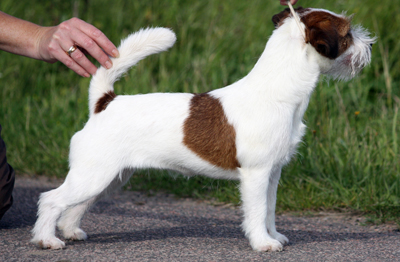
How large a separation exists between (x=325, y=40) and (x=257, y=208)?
114cm

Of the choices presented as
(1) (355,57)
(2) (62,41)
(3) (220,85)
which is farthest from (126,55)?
(3) (220,85)

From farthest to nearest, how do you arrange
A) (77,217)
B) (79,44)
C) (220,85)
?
(220,85), (77,217), (79,44)

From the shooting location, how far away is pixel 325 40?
2.83m

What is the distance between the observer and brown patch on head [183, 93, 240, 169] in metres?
3.02

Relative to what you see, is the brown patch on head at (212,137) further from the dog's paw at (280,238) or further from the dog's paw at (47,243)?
the dog's paw at (47,243)

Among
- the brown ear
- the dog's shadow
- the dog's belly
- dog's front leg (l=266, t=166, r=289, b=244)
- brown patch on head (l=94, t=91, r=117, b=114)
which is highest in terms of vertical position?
the brown ear

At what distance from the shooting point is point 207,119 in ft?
10.1

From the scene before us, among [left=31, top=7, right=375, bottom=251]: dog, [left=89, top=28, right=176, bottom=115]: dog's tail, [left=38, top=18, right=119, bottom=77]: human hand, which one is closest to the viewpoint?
[left=31, top=7, right=375, bottom=251]: dog

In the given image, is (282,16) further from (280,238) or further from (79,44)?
(280,238)

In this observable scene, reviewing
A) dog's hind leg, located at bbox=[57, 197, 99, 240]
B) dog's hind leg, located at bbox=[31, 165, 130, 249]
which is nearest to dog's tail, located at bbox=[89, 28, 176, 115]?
dog's hind leg, located at bbox=[31, 165, 130, 249]

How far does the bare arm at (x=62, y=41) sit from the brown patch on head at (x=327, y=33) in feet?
4.28

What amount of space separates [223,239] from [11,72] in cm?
518

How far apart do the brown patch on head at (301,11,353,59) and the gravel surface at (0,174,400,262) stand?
129 centimetres

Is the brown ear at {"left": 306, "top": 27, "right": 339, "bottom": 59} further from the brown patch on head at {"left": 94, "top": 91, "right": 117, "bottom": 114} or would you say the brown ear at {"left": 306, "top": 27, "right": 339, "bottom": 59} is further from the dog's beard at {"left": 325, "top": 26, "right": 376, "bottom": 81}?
the brown patch on head at {"left": 94, "top": 91, "right": 117, "bottom": 114}
